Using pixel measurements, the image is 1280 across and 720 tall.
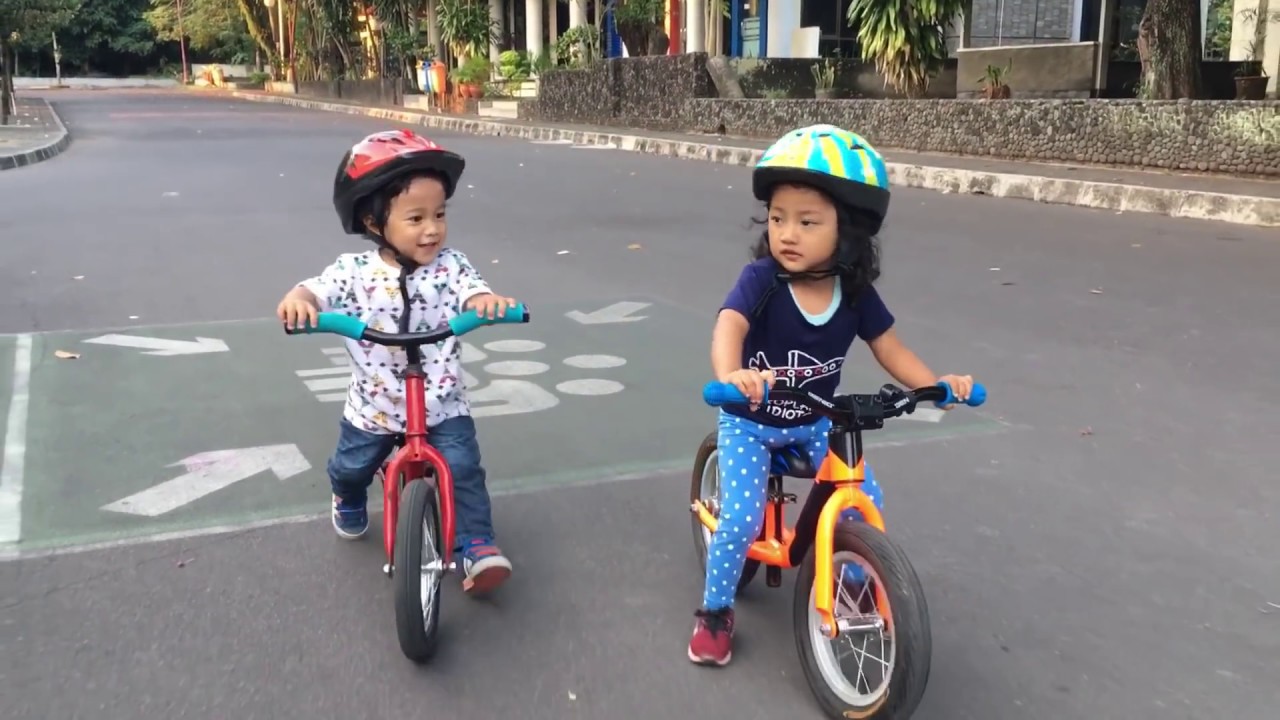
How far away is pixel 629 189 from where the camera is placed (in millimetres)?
13516

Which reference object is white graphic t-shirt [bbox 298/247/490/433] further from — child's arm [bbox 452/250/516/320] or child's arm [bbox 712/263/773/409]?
child's arm [bbox 712/263/773/409]

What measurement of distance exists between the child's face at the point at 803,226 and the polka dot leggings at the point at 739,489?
389mm

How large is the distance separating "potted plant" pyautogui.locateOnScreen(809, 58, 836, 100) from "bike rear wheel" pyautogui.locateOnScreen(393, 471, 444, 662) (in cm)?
1919

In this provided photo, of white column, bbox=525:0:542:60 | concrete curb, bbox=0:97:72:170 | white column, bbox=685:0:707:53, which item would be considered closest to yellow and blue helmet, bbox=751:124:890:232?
concrete curb, bbox=0:97:72:170

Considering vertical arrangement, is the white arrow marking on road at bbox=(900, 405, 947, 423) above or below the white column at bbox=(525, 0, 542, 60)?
below

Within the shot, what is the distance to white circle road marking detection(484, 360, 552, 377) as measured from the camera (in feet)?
18.2

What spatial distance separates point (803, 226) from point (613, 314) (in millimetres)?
4124

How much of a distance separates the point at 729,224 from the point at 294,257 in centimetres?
376

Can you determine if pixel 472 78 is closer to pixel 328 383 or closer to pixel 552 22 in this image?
pixel 552 22

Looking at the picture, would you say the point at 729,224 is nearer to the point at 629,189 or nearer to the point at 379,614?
the point at 629,189

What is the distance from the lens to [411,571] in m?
2.68

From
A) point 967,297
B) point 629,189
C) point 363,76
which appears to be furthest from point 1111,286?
point 363,76

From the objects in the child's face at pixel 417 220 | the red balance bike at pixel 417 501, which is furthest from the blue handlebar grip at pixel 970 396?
the child's face at pixel 417 220

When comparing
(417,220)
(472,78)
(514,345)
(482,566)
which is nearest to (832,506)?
(482,566)
